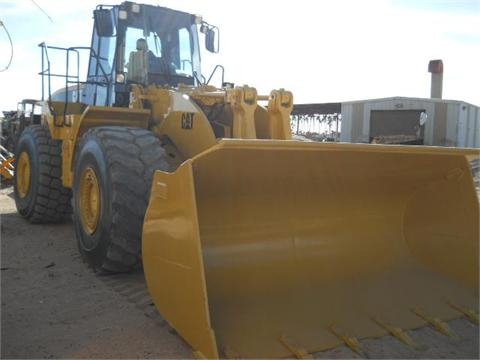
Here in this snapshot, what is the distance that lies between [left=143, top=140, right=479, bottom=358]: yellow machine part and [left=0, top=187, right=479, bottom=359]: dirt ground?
17 cm

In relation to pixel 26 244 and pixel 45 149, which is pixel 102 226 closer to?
pixel 26 244

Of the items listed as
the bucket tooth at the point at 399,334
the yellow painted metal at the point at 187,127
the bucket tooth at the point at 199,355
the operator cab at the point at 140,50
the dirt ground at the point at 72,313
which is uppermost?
the operator cab at the point at 140,50

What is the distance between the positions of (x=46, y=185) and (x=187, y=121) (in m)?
2.76

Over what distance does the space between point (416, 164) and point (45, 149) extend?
4877mm

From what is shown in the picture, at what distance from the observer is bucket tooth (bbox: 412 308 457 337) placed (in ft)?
11.6

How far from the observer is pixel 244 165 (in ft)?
11.5

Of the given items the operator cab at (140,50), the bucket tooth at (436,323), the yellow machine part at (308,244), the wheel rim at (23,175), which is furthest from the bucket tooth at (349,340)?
the wheel rim at (23,175)

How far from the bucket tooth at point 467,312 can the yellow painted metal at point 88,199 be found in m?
3.06

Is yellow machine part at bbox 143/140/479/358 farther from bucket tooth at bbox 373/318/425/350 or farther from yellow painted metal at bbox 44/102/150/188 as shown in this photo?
yellow painted metal at bbox 44/102/150/188

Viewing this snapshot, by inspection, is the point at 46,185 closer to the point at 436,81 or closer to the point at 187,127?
the point at 187,127

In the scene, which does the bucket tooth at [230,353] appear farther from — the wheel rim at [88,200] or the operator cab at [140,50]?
the operator cab at [140,50]

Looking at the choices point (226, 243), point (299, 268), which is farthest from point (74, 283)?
point (299, 268)

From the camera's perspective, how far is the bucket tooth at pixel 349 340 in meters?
3.23

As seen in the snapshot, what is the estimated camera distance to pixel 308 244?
13.1 feet
